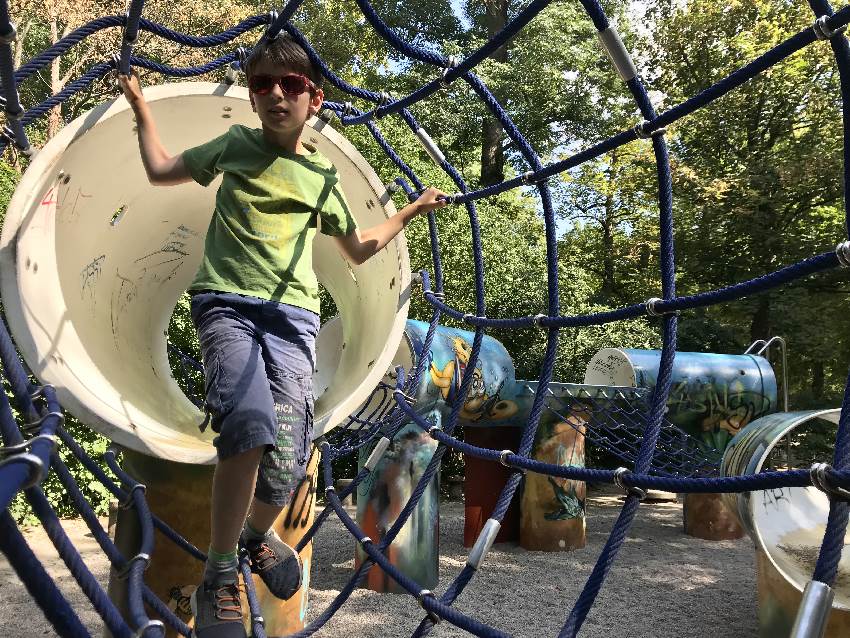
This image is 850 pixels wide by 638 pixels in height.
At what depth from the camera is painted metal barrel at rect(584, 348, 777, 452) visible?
5723 millimetres

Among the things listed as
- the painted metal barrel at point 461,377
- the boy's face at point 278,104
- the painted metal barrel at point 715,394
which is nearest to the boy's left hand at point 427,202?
the boy's face at point 278,104

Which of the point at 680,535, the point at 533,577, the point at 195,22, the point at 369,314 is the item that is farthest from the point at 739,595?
the point at 195,22

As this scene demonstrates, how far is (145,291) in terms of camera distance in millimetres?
2559

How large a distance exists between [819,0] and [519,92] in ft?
35.4

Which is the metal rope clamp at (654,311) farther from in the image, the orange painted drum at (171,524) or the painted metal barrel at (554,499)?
the painted metal barrel at (554,499)

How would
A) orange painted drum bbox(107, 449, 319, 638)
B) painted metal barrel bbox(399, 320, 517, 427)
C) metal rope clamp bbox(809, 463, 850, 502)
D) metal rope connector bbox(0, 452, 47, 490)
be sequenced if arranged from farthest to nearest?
painted metal barrel bbox(399, 320, 517, 427)
orange painted drum bbox(107, 449, 319, 638)
metal rope clamp bbox(809, 463, 850, 502)
metal rope connector bbox(0, 452, 47, 490)

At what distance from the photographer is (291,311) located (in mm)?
1555

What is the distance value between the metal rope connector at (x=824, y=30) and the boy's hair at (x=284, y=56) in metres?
0.93

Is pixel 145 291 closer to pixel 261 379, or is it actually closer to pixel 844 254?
pixel 261 379

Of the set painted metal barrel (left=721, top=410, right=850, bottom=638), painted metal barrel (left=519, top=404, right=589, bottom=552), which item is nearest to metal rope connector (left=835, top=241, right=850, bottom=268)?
painted metal barrel (left=721, top=410, right=850, bottom=638)

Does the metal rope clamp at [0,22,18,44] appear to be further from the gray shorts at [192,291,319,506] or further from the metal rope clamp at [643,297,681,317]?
the metal rope clamp at [643,297,681,317]

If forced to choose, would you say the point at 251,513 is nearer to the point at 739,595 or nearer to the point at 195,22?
the point at 739,595

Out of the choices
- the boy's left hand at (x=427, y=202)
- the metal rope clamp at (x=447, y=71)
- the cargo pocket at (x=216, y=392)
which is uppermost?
the metal rope clamp at (x=447, y=71)

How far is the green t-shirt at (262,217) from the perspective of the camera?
1529mm
